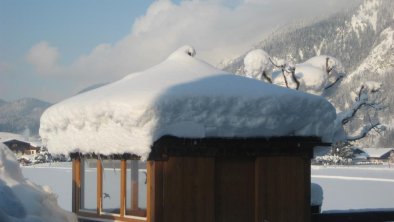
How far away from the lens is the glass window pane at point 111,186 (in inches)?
399

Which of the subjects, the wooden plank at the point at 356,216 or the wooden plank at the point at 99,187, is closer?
the wooden plank at the point at 99,187

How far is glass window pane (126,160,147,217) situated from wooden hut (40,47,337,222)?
0.05 feet

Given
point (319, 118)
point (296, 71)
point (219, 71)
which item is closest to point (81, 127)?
point (219, 71)

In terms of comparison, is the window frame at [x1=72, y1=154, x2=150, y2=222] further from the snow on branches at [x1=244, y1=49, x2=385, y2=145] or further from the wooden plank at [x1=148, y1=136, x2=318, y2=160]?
the snow on branches at [x1=244, y1=49, x2=385, y2=145]

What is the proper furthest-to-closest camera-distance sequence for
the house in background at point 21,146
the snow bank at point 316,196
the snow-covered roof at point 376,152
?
1. the snow-covered roof at point 376,152
2. the house in background at point 21,146
3. the snow bank at point 316,196

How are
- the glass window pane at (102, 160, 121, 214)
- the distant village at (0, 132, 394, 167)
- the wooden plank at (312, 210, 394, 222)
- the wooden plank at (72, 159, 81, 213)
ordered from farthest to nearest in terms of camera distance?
the distant village at (0, 132, 394, 167) → the wooden plank at (72, 159, 81, 213) → the wooden plank at (312, 210, 394, 222) → the glass window pane at (102, 160, 121, 214)

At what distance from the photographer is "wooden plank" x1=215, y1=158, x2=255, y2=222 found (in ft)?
31.1

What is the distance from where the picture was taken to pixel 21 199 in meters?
7.67

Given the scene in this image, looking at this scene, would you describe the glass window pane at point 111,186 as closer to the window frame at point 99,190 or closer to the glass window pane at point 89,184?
the window frame at point 99,190

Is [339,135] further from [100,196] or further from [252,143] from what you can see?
[100,196]

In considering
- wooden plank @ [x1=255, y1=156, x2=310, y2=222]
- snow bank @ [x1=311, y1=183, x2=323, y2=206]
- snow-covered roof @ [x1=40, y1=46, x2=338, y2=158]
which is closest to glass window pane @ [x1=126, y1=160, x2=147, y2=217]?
snow-covered roof @ [x1=40, y1=46, x2=338, y2=158]

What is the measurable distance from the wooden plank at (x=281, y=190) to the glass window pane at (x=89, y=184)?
9.71ft

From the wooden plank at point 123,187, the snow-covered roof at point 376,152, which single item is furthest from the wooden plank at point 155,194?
the snow-covered roof at point 376,152

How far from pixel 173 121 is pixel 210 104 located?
0.66 metres
